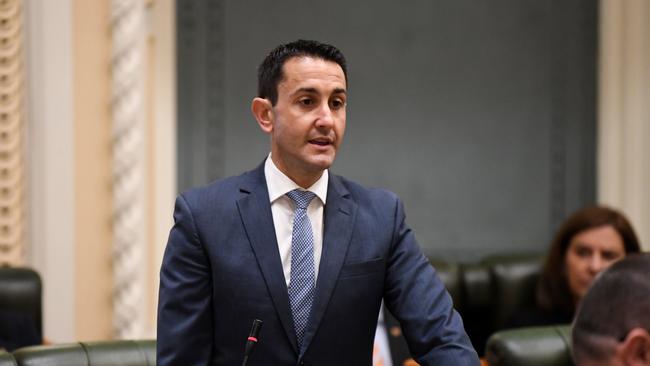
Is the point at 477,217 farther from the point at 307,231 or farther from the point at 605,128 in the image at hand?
the point at 307,231

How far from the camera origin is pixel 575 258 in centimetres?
369

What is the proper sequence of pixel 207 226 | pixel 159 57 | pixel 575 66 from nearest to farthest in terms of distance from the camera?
pixel 207 226
pixel 159 57
pixel 575 66

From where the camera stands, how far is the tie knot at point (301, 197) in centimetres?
200

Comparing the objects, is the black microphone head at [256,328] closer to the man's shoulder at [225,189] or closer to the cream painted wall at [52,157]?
the man's shoulder at [225,189]

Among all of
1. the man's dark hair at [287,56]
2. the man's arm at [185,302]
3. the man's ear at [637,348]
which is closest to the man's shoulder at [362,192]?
the man's dark hair at [287,56]

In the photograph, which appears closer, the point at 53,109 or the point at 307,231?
the point at 307,231

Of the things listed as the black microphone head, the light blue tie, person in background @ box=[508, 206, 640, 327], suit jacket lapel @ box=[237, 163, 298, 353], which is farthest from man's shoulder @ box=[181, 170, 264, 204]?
person in background @ box=[508, 206, 640, 327]

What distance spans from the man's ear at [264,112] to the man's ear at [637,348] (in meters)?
1.03

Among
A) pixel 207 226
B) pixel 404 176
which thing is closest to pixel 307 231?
pixel 207 226

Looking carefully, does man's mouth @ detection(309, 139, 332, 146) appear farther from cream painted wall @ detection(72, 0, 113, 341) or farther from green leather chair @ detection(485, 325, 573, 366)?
cream painted wall @ detection(72, 0, 113, 341)

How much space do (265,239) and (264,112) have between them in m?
0.28

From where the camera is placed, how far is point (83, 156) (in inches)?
154

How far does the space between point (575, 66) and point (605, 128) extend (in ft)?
1.23

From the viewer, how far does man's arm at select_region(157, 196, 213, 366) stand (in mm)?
1889
